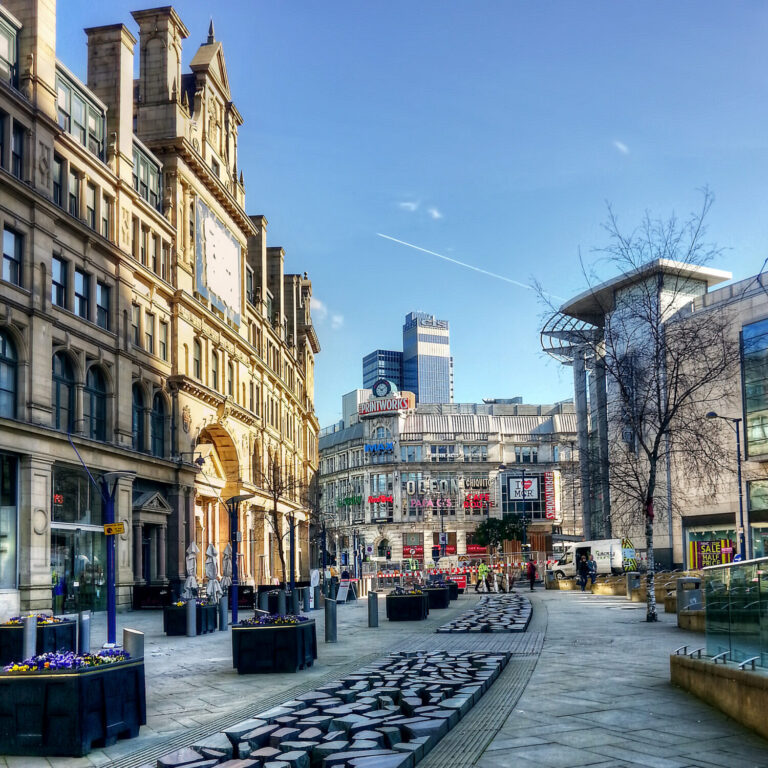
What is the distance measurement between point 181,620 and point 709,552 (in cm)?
5274

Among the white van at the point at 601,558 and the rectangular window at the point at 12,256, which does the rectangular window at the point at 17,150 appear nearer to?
the rectangular window at the point at 12,256

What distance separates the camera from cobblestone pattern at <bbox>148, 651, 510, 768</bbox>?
9.29 meters

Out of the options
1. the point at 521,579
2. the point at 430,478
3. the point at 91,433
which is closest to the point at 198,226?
the point at 91,433

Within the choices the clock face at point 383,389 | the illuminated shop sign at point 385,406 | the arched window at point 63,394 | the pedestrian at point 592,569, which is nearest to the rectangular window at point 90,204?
Answer: the arched window at point 63,394

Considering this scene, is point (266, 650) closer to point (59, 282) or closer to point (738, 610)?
point (738, 610)

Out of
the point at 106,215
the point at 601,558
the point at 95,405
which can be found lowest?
the point at 601,558

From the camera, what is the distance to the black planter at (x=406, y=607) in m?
30.1

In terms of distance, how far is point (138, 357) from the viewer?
1727 inches

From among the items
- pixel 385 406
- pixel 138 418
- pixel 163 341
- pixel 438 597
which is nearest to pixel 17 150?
pixel 138 418

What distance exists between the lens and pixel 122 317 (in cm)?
4238

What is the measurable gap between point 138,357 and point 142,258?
5.09m

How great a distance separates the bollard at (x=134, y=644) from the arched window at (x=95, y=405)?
28232 millimetres

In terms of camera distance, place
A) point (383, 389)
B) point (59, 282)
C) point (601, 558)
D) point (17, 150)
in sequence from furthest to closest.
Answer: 1. point (383, 389)
2. point (601, 558)
3. point (59, 282)
4. point (17, 150)

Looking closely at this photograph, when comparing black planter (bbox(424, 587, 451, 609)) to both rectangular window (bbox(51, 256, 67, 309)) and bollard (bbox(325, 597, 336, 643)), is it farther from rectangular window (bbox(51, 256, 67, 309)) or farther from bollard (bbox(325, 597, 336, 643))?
rectangular window (bbox(51, 256, 67, 309))
